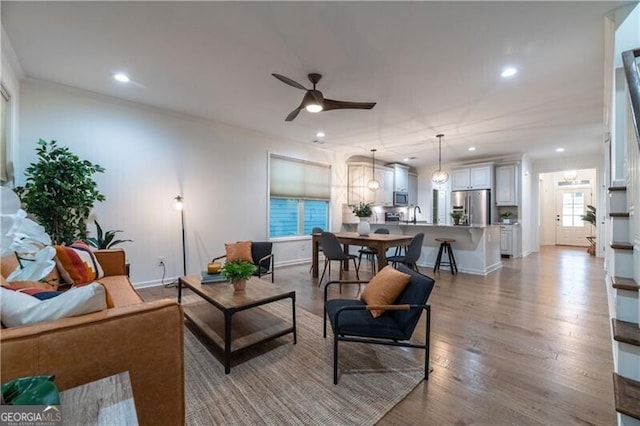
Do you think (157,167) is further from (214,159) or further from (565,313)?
(565,313)

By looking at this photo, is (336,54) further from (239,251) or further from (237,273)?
(239,251)

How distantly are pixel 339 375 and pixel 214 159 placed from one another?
408 cm

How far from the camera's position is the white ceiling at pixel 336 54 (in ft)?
7.22

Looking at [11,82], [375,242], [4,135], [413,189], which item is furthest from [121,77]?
[413,189]

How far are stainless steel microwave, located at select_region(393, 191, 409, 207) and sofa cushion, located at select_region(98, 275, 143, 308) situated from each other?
6832 millimetres

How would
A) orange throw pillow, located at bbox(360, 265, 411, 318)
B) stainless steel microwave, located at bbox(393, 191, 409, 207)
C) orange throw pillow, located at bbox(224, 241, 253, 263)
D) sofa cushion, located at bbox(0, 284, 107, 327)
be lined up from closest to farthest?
sofa cushion, located at bbox(0, 284, 107, 327)
orange throw pillow, located at bbox(360, 265, 411, 318)
orange throw pillow, located at bbox(224, 241, 253, 263)
stainless steel microwave, located at bbox(393, 191, 409, 207)

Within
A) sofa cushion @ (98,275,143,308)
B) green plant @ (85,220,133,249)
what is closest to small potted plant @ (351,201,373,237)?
sofa cushion @ (98,275,143,308)

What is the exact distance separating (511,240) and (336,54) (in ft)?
22.8

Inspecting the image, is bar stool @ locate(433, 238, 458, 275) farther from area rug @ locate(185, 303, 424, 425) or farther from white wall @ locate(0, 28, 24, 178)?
white wall @ locate(0, 28, 24, 178)

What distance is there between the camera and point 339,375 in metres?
2.07

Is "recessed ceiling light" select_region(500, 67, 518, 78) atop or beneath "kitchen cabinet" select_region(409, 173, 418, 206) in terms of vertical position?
atop

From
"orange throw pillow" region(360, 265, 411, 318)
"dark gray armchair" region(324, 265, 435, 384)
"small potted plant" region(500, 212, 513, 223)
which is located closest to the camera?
"dark gray armchair" region(324, 265, 435, 384)

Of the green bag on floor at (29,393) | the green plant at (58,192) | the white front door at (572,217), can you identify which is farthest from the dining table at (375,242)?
the white front door at (572,217)

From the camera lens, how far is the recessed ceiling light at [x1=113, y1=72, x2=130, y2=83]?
10.6ft
